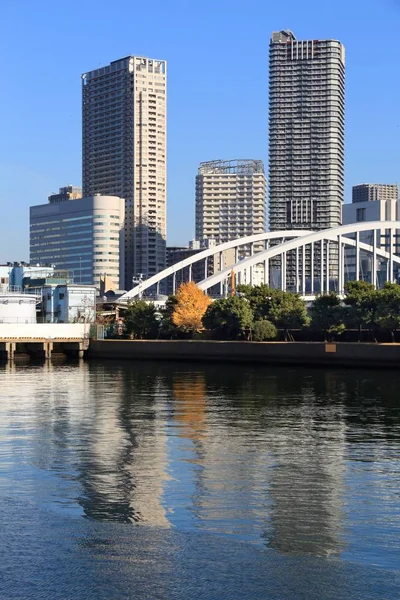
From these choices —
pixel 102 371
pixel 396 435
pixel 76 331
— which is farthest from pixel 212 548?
pixel 76 331

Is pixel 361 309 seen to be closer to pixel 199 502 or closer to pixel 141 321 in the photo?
pixel 141 321

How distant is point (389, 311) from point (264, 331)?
13175 millimetres

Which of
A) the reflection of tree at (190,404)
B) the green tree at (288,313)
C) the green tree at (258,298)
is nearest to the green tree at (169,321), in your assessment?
the green tree at (258,298)

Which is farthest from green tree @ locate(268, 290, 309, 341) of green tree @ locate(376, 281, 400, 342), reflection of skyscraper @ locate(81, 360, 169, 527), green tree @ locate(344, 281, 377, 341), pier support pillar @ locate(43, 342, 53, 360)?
reflection of skyscraper @ locate(81, 360, 169, 527)

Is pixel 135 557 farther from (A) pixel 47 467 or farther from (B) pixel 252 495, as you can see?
(A) pixel 47 467

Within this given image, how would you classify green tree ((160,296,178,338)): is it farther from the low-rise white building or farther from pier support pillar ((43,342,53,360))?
pier support pillar ((43,342,53,360))

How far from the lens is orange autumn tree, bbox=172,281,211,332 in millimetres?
106375

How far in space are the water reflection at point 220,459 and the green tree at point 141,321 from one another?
153 ft

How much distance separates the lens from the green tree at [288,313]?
324 feet

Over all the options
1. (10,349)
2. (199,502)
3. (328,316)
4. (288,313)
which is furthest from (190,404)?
(10,349)

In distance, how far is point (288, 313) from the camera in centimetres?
9912

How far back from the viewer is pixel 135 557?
22062mm

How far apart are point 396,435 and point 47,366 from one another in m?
55.3

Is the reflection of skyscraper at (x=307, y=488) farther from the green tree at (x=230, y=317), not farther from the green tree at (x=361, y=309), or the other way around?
the green tree at (x=230, y=317)
